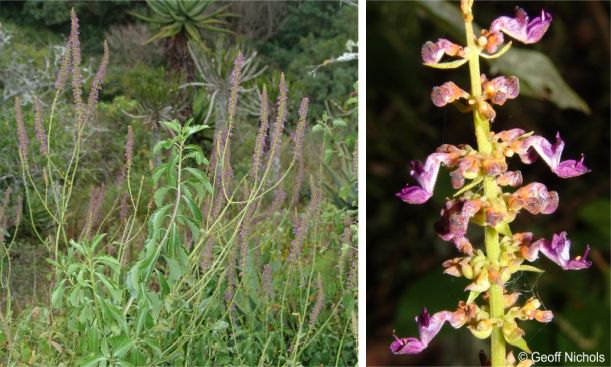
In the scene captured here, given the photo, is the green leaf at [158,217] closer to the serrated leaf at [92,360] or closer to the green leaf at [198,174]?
the green leaf at [198,174]

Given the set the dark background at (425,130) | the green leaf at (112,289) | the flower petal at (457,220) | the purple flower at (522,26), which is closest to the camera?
the flower petal at (457,220)

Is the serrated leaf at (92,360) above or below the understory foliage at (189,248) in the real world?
below

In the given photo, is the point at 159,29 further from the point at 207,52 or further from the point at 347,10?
the point at 347,10

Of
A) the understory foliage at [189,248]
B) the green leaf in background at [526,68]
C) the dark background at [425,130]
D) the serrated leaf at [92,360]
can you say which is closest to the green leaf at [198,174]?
the understory foliage at [189,248]

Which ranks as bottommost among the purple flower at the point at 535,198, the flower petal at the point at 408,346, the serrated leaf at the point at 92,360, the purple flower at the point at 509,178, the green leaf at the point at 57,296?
the serrated leaf at the point at 92,360

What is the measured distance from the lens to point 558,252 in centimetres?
→ 78

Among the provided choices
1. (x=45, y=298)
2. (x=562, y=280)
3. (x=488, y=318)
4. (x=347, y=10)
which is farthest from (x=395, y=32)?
(x=488, y=318)

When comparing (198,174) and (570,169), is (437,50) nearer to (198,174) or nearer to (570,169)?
(570,169)

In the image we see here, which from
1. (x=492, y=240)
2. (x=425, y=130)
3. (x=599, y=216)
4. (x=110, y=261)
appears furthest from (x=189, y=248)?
(x=425, y=130)

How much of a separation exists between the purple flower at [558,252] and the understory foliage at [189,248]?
90 centimetres

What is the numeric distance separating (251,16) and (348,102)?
288 millimetres

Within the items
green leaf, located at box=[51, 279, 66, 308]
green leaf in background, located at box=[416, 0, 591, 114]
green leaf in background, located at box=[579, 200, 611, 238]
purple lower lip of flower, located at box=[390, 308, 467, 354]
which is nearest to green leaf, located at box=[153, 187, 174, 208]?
green leaf, located at box=[51, 279, 66, 308]

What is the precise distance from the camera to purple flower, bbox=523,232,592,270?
76 cm

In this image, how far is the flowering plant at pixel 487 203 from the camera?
28.7 inches
